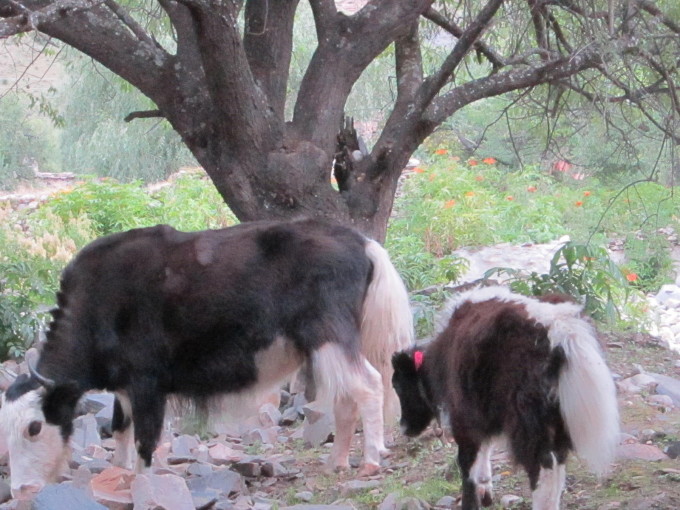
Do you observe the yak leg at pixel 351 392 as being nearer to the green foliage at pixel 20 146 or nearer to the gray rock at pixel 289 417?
the gray rock at pixel 289 417

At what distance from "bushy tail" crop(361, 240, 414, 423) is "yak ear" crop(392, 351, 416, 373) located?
584 mm

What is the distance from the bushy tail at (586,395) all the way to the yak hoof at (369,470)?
165cm

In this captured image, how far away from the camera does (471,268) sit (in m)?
11.6

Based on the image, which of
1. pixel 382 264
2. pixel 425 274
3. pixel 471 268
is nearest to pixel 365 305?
pixel 382 264

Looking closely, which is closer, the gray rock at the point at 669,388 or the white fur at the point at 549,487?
the white fur at the point at 549,487

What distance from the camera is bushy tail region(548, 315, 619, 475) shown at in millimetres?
3928

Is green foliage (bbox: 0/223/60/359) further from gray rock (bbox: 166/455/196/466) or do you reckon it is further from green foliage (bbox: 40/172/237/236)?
green foliage (bbox: 40/172/237/236)

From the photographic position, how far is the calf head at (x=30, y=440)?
5.14m

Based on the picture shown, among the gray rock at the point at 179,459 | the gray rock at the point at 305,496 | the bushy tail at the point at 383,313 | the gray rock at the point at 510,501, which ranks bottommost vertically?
the gray rock at the point at 305,496

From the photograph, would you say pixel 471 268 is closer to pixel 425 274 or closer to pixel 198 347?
pixel 425 274

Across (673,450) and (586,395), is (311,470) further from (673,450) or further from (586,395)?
(586,395)

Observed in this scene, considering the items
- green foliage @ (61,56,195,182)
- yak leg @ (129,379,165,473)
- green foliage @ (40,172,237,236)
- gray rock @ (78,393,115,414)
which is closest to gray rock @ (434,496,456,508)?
yak leg @ (129,379,165,473)

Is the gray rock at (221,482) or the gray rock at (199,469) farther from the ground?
the gray rock at (199,469)

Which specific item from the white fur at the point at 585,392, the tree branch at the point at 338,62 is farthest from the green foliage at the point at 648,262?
the white fur at the point at 585,392
